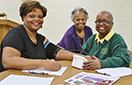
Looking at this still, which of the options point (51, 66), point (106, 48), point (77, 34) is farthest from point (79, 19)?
point (51, 66)

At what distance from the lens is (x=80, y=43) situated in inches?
99.1

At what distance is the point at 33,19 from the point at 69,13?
2624 mm

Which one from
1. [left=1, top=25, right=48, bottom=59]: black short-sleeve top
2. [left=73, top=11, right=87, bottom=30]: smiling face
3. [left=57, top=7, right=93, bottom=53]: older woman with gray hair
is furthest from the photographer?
[left=73, top=11, right=87, bottom=30]: smiling face

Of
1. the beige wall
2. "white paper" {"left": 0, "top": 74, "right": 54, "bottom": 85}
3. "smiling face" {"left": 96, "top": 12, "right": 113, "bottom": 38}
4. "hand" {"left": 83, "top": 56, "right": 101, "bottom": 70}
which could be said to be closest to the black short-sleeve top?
"white paper" {"left": 0, "top": 74, "right": 54, "bottom": 85}

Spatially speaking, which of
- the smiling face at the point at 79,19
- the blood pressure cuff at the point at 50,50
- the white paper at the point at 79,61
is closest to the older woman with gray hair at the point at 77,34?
the smiling face at the point at 79,19

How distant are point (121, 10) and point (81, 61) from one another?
2.68 metres

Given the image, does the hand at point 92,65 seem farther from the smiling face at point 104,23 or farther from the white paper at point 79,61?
the smiling face at point 104,23

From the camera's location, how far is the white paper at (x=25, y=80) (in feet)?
3.39

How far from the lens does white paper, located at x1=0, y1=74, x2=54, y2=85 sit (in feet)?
3.39

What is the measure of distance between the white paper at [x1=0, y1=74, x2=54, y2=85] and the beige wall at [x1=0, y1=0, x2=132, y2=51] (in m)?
3.03

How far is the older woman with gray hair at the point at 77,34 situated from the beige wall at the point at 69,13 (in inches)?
50.9

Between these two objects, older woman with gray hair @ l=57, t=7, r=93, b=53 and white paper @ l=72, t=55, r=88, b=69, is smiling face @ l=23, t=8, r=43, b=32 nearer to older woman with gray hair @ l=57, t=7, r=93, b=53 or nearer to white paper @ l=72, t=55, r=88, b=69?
white paper @ l=72, t=55, r=88, b=69

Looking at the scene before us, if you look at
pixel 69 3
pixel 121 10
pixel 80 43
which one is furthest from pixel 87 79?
pixel 69 3

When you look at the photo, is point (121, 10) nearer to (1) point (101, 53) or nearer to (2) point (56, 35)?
(2) point (56, 35)
